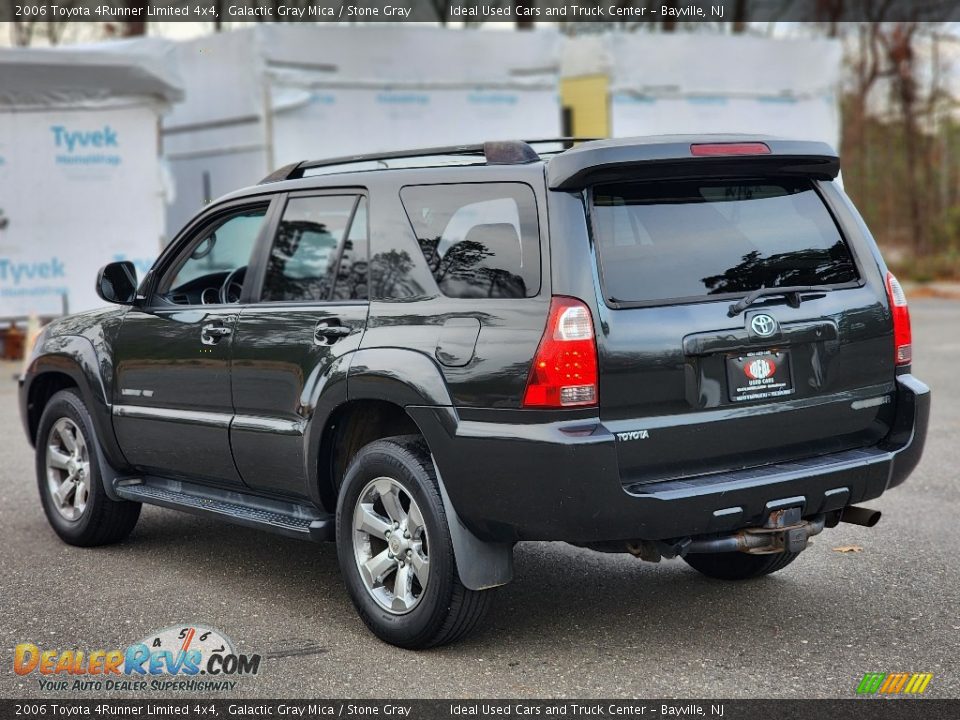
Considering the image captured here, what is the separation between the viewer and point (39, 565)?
602cm

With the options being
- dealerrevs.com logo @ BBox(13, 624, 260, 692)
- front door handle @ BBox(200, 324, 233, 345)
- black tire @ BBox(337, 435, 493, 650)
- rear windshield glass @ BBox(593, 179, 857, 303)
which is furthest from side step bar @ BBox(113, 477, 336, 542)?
rear windshield glass @ BBox(593, 179, 857, 303)

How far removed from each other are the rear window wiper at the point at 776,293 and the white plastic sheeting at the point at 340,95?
10.1 m

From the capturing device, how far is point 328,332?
16.2 feet

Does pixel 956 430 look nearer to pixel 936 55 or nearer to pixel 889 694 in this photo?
pixel 889 694

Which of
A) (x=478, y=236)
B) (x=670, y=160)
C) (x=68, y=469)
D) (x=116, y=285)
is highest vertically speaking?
(x=670, y=160)

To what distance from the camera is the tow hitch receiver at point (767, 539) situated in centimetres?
440

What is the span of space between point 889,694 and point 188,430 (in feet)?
10.3

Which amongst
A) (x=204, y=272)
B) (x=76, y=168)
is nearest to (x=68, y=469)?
(x=204, y=272)

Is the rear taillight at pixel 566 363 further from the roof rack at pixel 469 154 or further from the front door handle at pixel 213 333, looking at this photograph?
the front door handle at pixel 213 333

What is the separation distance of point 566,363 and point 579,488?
409 mm

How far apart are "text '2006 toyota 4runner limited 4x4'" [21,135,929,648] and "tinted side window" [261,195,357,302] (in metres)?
0.01

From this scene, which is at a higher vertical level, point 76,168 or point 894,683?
point 76,168

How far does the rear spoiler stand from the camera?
4.30 meters

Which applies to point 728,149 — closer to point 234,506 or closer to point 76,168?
point 234,506
